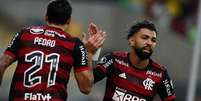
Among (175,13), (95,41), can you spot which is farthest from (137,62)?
(175,13)

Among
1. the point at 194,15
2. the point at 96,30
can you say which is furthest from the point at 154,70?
the point at 194,15

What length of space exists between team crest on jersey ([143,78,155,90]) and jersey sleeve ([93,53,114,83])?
471 millimetres

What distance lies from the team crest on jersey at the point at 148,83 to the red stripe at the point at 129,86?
5 cm

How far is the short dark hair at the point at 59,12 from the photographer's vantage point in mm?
11234

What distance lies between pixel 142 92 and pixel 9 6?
74.4 ft

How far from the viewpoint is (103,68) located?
40.5 feet

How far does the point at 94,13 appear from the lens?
34000 mm

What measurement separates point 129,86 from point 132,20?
21.0 meters

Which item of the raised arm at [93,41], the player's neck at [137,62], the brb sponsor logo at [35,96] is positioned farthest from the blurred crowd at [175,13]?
the brb sponsor logo at [35,96]

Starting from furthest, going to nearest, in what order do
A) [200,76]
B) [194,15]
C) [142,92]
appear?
[194,15] → [200,76] → [142,92]

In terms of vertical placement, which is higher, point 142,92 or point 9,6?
point 142,92

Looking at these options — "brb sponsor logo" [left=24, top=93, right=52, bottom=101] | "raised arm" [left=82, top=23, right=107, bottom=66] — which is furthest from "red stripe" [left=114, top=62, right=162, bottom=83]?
"brb sponsor logo" [left=24, top=93, right=52, bottom=101]

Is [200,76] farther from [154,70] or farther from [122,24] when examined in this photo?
[154,70]

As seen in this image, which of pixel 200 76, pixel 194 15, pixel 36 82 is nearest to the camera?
pixel 36 82
